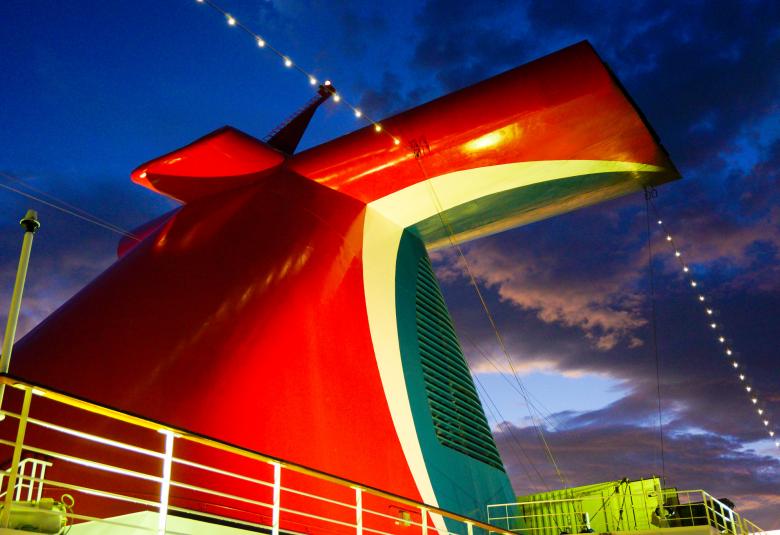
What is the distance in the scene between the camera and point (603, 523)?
1084 cm

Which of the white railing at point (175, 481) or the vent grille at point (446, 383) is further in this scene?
the vent grille at point (446, 383)

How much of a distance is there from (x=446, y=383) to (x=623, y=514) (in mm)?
3815

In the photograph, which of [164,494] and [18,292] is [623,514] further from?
[18,292]

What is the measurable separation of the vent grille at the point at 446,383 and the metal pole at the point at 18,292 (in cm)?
619

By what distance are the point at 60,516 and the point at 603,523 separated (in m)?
9.53

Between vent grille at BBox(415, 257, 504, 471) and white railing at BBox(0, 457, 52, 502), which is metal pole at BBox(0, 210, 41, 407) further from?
vent grille at BBox(415, 257, 504, 471)

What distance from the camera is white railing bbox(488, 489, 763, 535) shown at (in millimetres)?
8961

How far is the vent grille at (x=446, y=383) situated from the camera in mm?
8898

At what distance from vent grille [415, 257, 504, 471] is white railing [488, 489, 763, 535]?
2.99 feet

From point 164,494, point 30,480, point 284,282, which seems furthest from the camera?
point 284,282

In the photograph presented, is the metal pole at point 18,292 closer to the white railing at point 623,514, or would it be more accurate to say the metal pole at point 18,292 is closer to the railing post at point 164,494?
the railing post at point 164,494

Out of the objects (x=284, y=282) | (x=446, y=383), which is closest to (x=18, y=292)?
(x=284, y=282)

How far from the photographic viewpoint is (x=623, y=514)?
34.5 feet

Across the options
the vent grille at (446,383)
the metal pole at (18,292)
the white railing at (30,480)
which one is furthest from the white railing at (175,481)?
the metal pole at (18,292)
